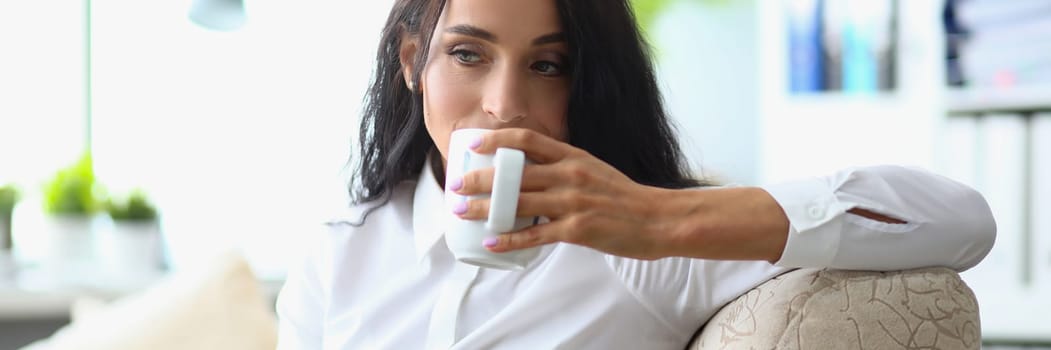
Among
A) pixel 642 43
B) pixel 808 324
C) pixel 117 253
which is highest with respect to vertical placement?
pixel 642 43

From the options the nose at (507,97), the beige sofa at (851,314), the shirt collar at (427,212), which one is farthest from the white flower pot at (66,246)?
the beige sofa at (851,314)

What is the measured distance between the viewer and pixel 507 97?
989mm

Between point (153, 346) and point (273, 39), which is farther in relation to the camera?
point (273, 39)

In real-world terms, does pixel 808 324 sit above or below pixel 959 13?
below

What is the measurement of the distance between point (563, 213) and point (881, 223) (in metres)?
0.26

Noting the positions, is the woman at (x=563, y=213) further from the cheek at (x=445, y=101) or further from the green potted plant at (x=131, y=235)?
the green potted plant at (x=131, y=235)

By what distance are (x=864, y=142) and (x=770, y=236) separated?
200 centimetres

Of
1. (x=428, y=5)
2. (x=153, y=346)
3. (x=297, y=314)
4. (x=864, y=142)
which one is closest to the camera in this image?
(x=428, y=5)

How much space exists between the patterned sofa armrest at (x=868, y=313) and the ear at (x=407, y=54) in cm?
47

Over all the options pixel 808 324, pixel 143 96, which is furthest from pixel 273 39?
pixel 808 324

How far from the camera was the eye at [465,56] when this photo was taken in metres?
1.04

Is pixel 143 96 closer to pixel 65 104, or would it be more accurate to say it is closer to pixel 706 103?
pixel 65 104

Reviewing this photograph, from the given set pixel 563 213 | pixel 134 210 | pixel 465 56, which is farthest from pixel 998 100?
pixel 134 210

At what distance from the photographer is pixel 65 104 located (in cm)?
312
